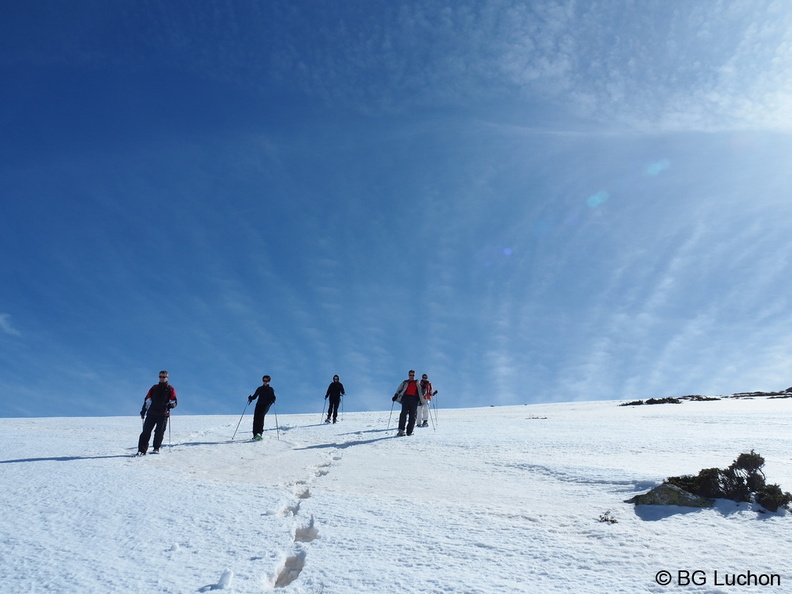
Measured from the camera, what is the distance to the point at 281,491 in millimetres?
6680

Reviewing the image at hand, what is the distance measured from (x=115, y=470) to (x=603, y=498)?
7.32m

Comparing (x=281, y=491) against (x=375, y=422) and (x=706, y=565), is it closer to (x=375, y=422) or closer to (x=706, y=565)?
(x=706, y=565)

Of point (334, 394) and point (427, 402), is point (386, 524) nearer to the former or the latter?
point (427, 402)

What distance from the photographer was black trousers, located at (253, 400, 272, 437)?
13.3m

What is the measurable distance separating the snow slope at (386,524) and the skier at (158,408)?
44.6 inches

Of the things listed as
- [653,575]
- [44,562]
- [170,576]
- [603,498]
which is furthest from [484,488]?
[44,562]

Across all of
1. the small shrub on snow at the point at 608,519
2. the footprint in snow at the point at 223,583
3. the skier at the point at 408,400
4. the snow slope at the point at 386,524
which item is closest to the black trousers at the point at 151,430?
the snow slope at the point at 386,524

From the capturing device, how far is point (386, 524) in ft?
17.2

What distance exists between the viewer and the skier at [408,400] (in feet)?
44.4

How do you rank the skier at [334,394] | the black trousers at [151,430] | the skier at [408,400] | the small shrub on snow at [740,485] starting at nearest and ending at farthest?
1. the small shrub on snow at [740,485]
2. the black trousers at [151,430]
3. the skier at [408,400]
4. the skier at [334,394]

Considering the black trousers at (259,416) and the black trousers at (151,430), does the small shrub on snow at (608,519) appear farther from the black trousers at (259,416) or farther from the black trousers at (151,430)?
the black trousers at (259,416)

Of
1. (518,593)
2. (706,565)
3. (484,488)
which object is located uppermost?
(484,488)

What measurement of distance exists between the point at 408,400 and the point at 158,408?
20.3 feet

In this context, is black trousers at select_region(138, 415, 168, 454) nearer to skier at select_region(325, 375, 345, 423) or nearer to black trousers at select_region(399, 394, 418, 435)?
black trousers at select_region(399, 394, 418, 435)
